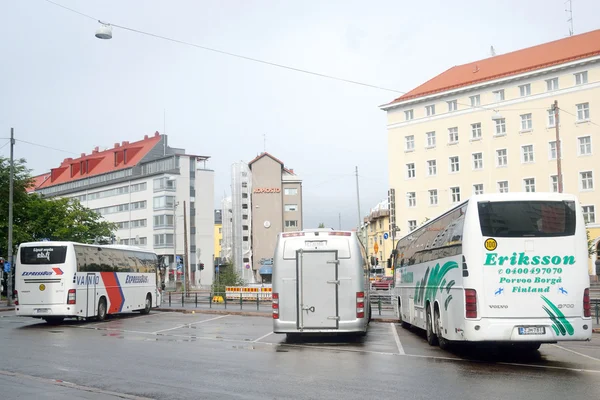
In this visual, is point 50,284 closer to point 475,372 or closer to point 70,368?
point 70,368

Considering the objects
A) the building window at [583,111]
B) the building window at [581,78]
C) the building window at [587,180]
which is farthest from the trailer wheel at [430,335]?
the building window at [581,78]

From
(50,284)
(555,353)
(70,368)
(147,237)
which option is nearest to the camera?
(70,368)

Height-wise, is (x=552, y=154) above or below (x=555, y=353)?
above

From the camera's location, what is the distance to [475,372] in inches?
477

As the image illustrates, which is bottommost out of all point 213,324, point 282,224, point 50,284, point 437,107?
point 213,324

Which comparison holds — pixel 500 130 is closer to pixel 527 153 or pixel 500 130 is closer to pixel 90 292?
pixel 527 153

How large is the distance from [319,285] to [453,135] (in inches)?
2200

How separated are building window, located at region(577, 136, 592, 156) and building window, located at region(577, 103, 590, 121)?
176 centimetres

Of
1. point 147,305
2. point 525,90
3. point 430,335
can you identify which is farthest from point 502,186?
point 430,335

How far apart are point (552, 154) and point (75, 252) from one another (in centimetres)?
5003

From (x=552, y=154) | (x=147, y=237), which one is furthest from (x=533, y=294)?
(x=147, y=237)

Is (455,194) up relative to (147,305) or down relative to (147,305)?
up

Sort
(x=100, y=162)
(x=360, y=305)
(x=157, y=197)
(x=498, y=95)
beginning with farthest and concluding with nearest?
(x=100, y=162)
(x=157, y=197)
(x=498, y=95)
(x=360, y=305)

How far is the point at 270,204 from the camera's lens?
107562mm
